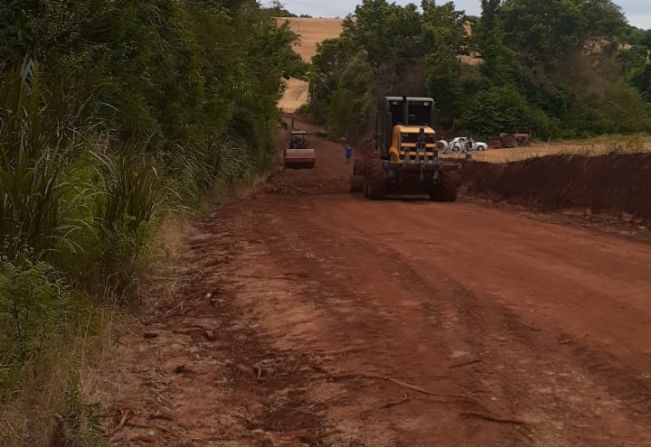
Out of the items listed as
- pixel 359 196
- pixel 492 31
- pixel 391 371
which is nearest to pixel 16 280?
pixel 391 371

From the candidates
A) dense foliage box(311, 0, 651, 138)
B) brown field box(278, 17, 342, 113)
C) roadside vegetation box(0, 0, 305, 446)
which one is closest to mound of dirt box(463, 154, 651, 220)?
roadside vegetation box(0, 0, 305, 446)

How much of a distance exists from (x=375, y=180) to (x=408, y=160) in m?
1.22

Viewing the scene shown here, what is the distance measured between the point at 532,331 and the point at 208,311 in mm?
3561

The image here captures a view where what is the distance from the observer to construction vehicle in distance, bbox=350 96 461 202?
2153 cm

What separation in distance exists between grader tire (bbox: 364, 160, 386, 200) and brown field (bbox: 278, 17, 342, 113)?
255 feet

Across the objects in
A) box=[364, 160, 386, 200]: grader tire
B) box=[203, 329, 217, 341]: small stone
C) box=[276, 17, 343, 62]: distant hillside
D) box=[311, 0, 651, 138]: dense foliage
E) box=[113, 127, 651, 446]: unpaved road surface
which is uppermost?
box=[276, 17, 343, 62]: distant hillside

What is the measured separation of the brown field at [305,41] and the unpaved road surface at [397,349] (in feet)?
295

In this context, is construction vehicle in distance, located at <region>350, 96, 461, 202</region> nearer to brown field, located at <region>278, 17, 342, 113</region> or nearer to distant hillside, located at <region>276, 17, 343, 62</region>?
brown field, located at <region>278, 17, 342, 113</region>

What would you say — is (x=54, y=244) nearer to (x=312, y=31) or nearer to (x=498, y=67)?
(x=498, y=67)

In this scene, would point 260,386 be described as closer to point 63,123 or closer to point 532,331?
point 532,331

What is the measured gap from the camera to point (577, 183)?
19469 millimetres

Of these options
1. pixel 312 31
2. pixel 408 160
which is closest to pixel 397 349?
pixel 408 160

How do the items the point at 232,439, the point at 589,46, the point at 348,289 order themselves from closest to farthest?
the point at 232,439, the point at 348,289, the point at 589,46

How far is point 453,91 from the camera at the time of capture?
186 ft
